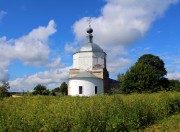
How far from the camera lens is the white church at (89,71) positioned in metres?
56.7

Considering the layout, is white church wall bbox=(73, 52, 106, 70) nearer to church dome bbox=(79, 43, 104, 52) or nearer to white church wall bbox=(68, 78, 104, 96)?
church dome bbox=(79, 43, 104, 52)

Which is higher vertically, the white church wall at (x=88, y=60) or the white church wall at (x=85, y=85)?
Answer: the white church wall at (x=88, y=60)

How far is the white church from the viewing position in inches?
2231

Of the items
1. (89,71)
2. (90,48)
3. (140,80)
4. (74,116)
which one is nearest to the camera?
(74,116)

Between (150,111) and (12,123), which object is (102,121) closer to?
(12,123)

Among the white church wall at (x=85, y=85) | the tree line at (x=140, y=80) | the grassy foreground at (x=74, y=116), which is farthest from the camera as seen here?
the white church wall at (x=85, y=85)

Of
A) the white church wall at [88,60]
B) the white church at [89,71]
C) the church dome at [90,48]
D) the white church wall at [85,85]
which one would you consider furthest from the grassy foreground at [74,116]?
the church dome at [90,48]

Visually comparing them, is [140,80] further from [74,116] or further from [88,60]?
[74,116]

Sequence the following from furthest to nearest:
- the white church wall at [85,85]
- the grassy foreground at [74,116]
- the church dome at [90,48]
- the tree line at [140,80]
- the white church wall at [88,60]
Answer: the church dome at [90,48], the white church wall at [88,60], the white church wall at [85,85], the tree line at [140,80], the grassy foreground at [74,116]

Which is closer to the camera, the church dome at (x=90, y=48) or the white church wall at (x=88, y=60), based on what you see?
the white church wall at (x=88, y=60)

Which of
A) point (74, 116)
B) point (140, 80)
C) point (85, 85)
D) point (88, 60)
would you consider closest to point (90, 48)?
point (88, 60)

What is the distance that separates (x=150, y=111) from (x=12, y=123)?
8894mm

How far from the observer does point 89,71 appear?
59.7m

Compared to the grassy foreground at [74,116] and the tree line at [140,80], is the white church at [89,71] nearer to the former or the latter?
the tree line at [140,80]
